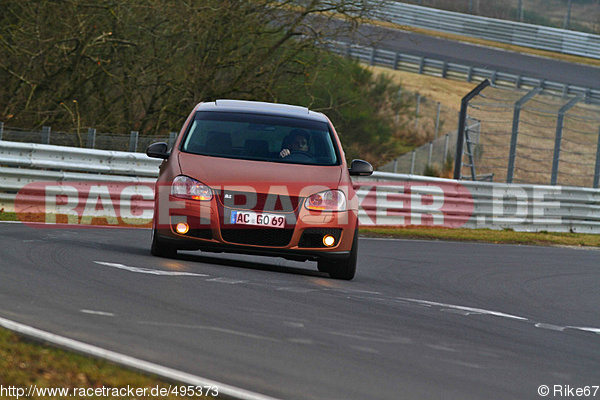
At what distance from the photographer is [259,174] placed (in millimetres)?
8406

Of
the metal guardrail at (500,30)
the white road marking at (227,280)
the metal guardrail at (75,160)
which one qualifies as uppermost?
the metal guardrail at (500,30)

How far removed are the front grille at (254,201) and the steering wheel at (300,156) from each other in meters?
0.82

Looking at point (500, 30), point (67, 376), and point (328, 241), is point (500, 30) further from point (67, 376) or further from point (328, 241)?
point (67, 376)

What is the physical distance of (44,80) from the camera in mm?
19828

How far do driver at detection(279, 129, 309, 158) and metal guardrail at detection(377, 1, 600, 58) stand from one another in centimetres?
3591

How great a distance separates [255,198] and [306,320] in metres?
2.27

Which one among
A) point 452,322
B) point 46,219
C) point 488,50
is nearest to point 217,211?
point 452,322

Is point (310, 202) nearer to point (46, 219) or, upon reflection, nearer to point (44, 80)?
point (46, 219)

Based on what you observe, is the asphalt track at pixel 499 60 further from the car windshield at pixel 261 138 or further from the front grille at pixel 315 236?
the front grille at pixel 315 236

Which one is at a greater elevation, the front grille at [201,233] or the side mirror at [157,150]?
the side mirror at [157,150]

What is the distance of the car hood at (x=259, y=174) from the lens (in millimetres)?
8289

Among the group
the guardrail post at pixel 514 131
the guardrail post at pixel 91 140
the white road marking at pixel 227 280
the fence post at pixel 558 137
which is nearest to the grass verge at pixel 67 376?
the white road marking at pixel 227 280

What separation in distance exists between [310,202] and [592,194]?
511 inches

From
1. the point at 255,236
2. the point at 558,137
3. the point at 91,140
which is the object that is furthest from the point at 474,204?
the point at 255,236
